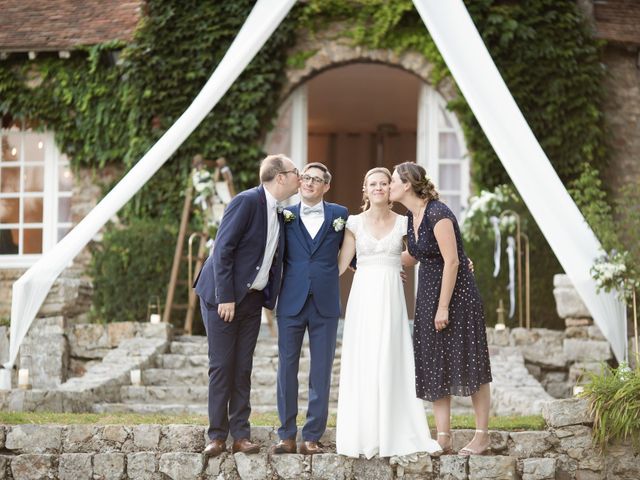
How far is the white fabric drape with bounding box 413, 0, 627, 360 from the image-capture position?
8.37 metres

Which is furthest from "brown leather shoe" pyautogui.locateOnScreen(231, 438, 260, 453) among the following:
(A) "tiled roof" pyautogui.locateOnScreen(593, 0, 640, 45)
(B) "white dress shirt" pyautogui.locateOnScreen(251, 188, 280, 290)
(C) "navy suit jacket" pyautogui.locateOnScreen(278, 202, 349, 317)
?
(A) "tiled roof" pyautogui.locateOnScreen(593, 0, 640, 45)

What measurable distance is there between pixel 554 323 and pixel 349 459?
572cm

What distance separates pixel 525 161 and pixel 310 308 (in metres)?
3.09

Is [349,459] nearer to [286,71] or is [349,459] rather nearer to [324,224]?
[324,224]

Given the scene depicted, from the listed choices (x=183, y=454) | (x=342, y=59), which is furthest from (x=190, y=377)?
(x=342, y=59)

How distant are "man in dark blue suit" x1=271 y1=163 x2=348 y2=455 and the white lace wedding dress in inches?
4.6

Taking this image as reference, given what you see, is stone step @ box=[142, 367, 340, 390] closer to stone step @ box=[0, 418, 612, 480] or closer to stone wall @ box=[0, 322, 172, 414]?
stone wall @ box=[0, 322, 172, 414]

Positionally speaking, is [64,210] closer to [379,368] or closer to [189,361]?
[189,361]

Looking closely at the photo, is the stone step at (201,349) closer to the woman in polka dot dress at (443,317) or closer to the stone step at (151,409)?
the stone step at (151,409)

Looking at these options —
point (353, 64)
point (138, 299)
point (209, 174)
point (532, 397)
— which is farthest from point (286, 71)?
point (532, 397)

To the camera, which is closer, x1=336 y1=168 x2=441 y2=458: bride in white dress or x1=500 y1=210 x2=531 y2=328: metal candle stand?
x1=336 y1=168 x2=441 y2=458: bride in white dress

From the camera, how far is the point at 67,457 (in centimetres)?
638

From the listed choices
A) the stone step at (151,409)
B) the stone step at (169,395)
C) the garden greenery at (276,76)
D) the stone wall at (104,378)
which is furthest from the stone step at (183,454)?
Answer: the garden greenery at (276,76)

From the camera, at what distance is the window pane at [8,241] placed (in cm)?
1303
